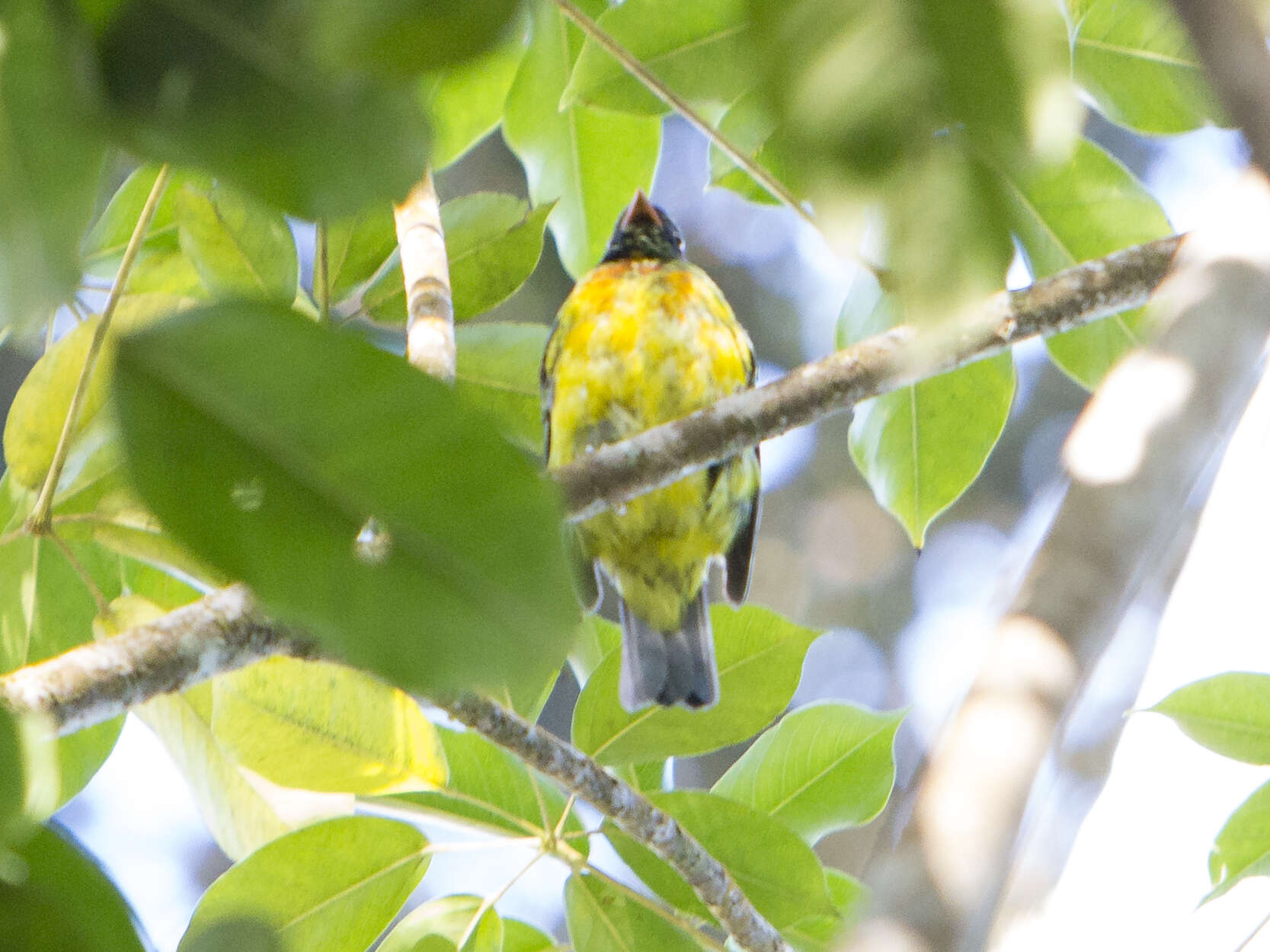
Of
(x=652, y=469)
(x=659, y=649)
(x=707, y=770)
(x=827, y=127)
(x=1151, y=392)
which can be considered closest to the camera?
(x=827, y=127)

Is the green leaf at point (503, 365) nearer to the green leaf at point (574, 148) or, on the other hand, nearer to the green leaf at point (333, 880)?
the green leaf at point (574, 148)

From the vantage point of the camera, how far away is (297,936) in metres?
1.43

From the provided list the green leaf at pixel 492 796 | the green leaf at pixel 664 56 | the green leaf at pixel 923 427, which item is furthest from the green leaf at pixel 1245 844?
the green leaf at pixel 664 56

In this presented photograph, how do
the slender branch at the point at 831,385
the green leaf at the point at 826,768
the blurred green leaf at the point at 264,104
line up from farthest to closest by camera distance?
the green leaf at the point at 826,768 < the slender branch at the point at 831,385 < the blurred green leaf at the point at 264,104

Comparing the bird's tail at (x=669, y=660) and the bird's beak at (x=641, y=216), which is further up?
the bird's beak at (x=641, y=216)

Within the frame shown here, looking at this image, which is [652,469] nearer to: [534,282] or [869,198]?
[869,198]

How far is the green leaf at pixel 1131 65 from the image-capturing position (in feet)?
5.28

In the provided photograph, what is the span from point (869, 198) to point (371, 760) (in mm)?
1280

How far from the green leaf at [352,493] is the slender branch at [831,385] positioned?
954 mm

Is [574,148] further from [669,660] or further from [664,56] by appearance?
[669,660]

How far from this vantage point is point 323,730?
1432 mm

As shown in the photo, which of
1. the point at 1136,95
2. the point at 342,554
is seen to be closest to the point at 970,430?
the point at 1136,95

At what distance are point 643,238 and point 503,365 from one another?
155cm

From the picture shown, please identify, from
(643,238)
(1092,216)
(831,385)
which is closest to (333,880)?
(831,385)
